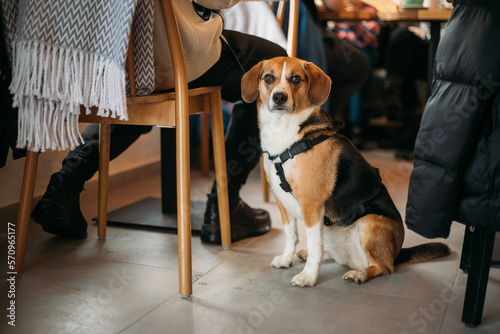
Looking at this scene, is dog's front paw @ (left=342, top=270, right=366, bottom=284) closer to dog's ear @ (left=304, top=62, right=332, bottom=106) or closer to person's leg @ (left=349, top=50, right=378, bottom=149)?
dog's ear @ (left=304, top=62, right=332, bottom=106)

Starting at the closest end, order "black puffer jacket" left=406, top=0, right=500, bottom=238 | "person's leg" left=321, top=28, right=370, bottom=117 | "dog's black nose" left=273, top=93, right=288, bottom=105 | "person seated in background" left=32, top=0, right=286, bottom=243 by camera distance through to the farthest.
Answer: "black puffer jacket" left=406, top=0, right=500, bottom=238 → "person seated in background" left=32, top=0, right=286, bottom=243 → "dog's black nose" left=273, top=93, right=288, bottom=105 → "person's leg" left=321, top=28, right=370, bottom=117

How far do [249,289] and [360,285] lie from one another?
1.15ft

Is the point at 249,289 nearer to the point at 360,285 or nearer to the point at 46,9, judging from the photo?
the point at 360,285

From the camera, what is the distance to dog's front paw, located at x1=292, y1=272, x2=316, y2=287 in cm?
165

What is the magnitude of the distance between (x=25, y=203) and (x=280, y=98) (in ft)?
2.87

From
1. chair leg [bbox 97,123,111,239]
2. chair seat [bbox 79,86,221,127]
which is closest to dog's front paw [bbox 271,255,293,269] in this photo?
chair seat [bbox 79,86,221,127]

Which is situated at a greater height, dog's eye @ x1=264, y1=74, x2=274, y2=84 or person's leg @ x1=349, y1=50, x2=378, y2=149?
dog's eye @ x1=264, y1=74, x2=274, y2=84

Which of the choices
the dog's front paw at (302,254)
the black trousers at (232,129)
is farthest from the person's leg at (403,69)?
the dog's front paw at (302,254)

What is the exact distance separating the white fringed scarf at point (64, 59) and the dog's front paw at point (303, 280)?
742 mm

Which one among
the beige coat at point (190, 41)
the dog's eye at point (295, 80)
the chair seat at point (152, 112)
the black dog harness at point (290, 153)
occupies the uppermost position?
the beige coat at point (190, 41)

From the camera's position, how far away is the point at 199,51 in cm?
158

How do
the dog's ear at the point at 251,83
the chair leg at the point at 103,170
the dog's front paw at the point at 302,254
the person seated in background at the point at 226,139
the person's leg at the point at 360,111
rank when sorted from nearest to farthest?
1. the person seated in background at the point at 226,139
2. the dog's ear at the point at 251,83
3. the dog's front paw at the point at 302,254
4. the chair leg at the point at 103,170
5. the person's leg at the point at 360,111

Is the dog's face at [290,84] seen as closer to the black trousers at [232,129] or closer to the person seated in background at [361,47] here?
the black trousers at [232,129]

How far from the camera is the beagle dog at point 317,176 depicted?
1673 millimetres
